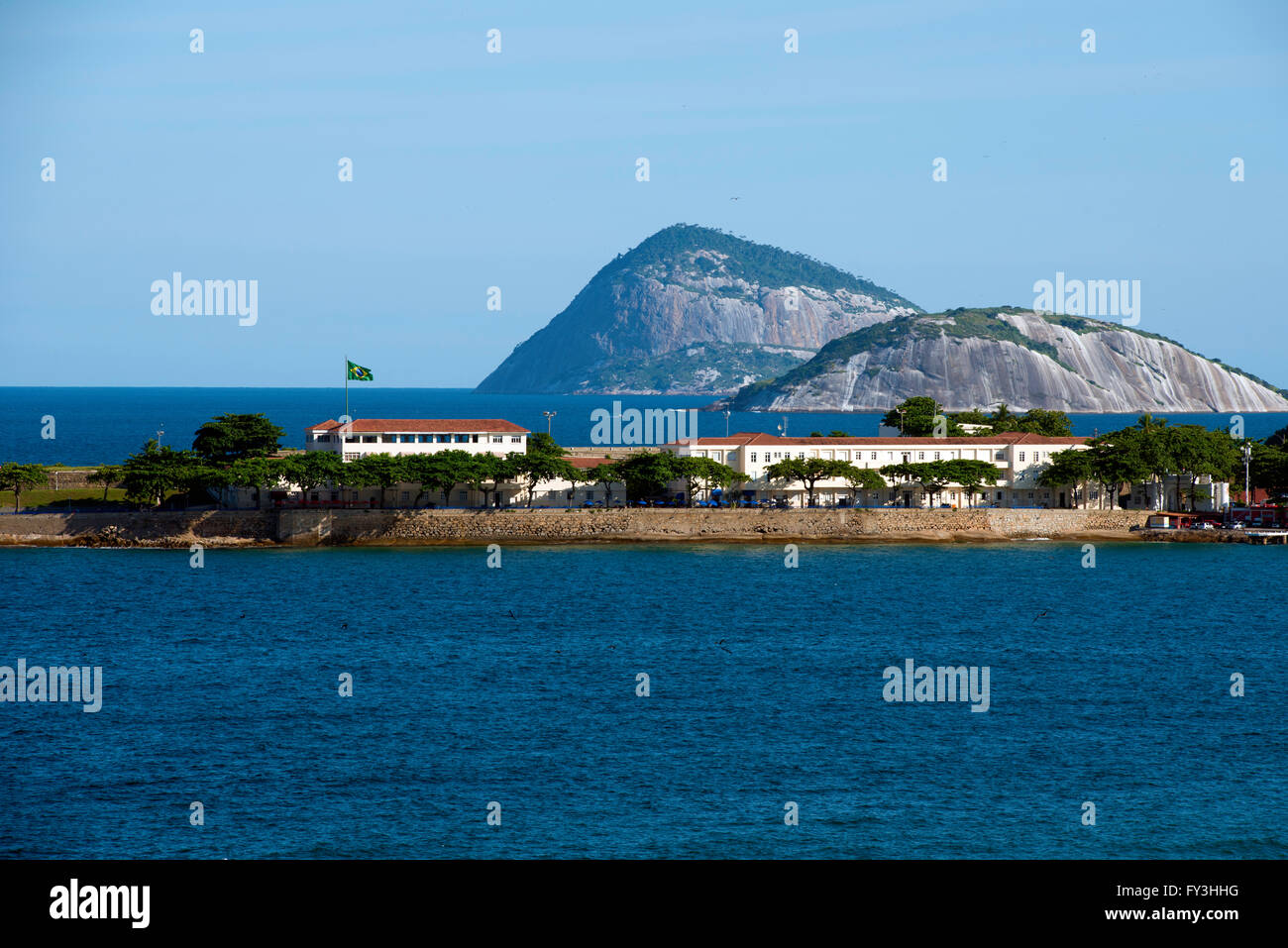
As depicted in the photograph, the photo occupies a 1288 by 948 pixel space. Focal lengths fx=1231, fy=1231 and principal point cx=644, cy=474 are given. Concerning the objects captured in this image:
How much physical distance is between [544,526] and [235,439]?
26.3m

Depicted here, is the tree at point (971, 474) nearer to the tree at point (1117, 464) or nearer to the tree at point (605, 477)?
the tree at point (1117, 464)

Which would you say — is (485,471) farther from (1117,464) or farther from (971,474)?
(1117,464)

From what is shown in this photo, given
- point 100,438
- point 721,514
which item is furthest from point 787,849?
point 100,438

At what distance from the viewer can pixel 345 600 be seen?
215ft

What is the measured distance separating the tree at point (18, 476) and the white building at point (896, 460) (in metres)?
48.7

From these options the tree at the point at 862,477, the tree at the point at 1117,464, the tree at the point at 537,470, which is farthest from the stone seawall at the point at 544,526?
the tree at the point at 862,477

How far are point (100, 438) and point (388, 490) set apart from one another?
11230 centimetres

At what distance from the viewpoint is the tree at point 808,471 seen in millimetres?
96312

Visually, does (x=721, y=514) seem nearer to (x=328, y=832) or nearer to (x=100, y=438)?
(x=328, y=832)

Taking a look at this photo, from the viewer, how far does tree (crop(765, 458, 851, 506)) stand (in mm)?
96312

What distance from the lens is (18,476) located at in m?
88.8

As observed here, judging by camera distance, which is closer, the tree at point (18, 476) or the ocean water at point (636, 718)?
the ocean water at point (636, 718)

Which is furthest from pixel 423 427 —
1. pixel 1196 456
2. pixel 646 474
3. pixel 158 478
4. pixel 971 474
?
pixel 1196 456
